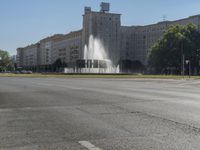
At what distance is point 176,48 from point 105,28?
6308cm

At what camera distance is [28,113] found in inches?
523

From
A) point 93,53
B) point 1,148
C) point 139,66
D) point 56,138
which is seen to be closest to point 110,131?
point 56,138

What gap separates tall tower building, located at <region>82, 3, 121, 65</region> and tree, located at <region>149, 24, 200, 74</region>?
53.7m

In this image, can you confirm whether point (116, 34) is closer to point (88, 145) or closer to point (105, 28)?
point (105, 28)

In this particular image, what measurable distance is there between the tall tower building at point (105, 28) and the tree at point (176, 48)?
53658 millimetres

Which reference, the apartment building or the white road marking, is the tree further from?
the white road marking

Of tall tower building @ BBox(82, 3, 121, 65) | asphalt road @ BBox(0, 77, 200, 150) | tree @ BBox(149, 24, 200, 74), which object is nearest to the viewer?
asphalt road @ BBox(0, 77, 200, 150)

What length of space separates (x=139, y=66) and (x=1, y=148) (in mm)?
174264

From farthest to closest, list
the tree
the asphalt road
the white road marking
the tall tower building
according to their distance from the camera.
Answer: the tall tower building
the tree
the asphalt road
the white road marking

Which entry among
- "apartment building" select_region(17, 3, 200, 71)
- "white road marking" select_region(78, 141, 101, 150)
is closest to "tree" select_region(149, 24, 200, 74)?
"apartment building" select_region(17, 3, 200, 71)

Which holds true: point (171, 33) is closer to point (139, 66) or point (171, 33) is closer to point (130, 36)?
point (139, 66)

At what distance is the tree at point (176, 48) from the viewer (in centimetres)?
11206

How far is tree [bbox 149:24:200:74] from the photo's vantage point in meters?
112

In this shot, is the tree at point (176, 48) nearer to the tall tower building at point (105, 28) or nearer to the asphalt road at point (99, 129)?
the tall tower building at point (105, 28)
